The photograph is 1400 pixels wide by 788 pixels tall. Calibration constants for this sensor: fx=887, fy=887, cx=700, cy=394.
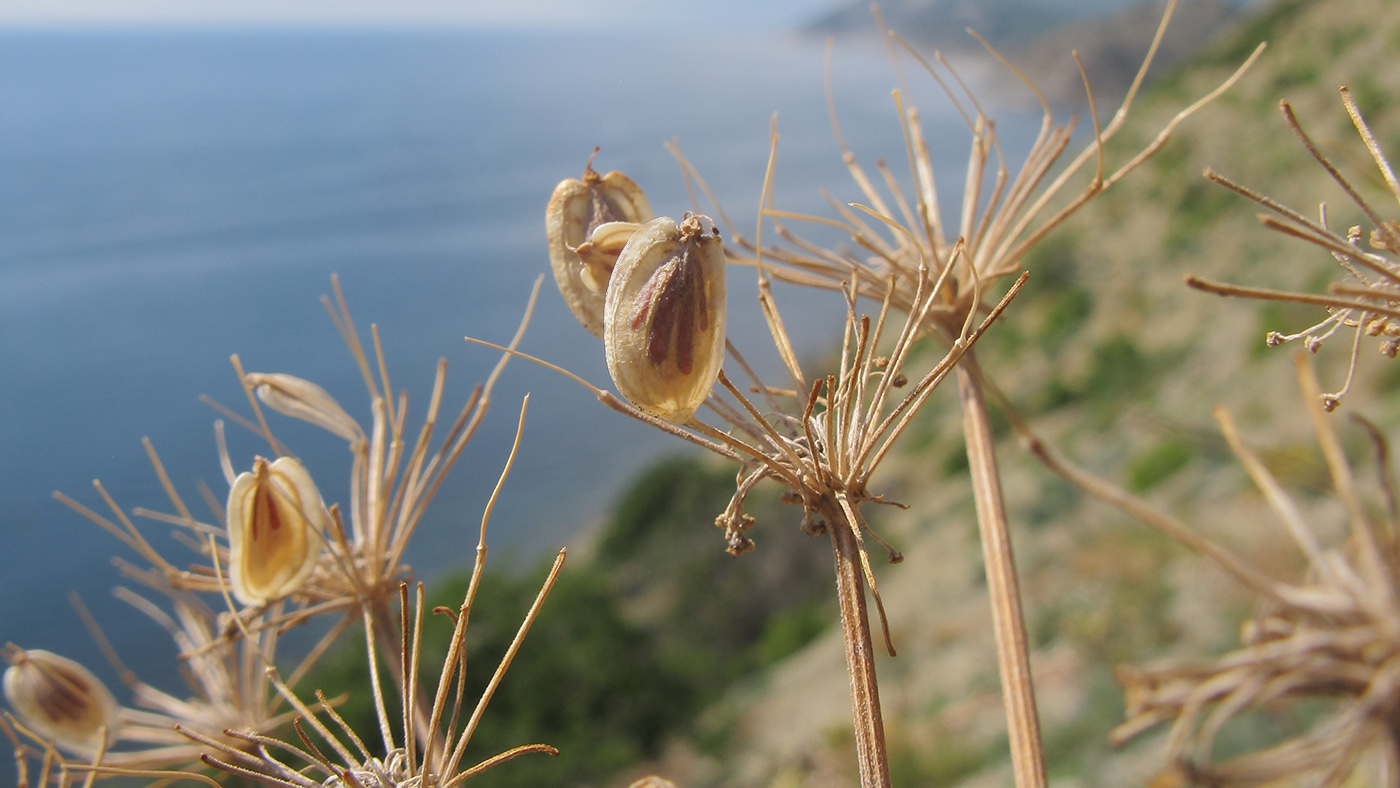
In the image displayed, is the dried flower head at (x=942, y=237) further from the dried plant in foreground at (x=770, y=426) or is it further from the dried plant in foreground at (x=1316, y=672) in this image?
the dried plant in foreground at (x=1316, y=672)

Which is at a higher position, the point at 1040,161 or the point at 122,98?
the point at 122,98

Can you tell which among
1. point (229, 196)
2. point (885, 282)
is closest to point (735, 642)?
point (885, 282)

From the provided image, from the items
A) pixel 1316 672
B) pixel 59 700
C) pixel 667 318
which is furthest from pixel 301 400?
pixel 1316 672

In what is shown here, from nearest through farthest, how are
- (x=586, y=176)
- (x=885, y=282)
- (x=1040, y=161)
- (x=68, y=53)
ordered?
(x=586, y=176)
(x=885, y=282)
(x=1040, y=161)
(x=68, y=53)

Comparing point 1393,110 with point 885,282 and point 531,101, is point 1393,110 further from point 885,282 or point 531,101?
point 531,101

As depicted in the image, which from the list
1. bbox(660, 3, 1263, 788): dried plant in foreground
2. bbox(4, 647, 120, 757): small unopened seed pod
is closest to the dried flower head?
bbox(660, 3, 1263, 788): dried plant in foreground

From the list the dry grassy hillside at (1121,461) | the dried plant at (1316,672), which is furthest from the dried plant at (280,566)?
the dry grassy hillside at (1121,461)

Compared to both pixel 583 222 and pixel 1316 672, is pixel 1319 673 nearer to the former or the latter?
pixel 1316 672
